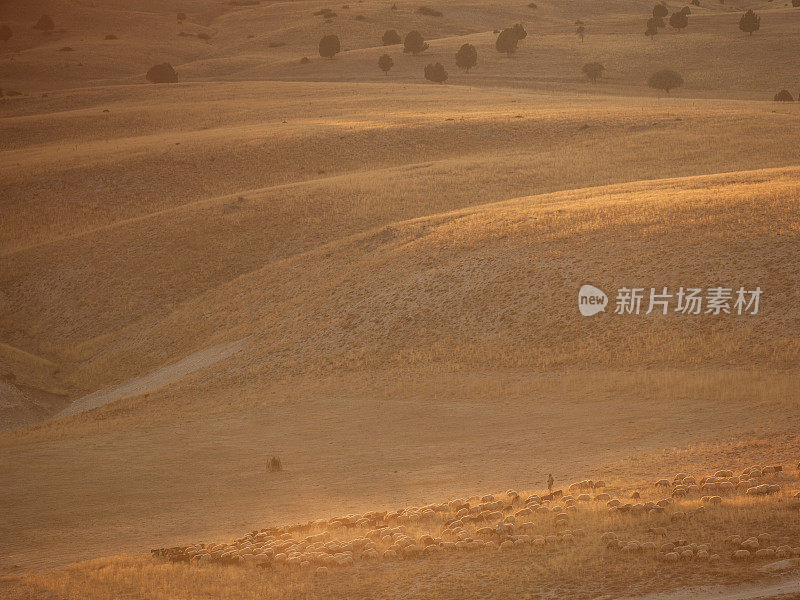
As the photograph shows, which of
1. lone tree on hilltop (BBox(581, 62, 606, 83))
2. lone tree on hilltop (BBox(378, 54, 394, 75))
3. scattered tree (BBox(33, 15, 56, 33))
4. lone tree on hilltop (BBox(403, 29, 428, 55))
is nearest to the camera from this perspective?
lone tree on hilltop (BBox(581, 62, 606, 83))

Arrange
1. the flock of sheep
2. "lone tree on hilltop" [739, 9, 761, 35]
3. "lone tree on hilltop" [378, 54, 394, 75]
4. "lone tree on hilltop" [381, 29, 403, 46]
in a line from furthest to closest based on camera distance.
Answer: "lone tree on hilltop" [381, 29, 403, 46]
"lone tree on hilltop" [378, 54, 394, 75]
"lone tree on hilltop" [739, 9, 761, 35]
the flock of sheep

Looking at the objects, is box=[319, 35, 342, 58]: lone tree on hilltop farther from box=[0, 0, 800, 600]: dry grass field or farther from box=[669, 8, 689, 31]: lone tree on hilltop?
box=[669, 8, 689, 31]: lone tree on hilltop

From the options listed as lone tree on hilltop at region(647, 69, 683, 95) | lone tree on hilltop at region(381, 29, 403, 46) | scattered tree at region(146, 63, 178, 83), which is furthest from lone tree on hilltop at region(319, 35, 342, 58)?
lone tree on hilltop at region(647, 69, 683, 95)

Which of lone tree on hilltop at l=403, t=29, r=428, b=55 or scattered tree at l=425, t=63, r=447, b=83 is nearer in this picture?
scattered tree at l=425, t=63, r=447, b=83

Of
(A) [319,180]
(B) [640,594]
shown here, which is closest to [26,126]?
(A) [319,180]

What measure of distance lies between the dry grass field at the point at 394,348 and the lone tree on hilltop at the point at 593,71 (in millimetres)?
10534

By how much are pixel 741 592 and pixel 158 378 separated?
27.8 m

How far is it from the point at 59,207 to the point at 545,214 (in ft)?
111

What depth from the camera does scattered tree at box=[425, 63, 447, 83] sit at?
92.6m

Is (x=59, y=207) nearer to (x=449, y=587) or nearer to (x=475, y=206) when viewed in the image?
(x=475, y=206)

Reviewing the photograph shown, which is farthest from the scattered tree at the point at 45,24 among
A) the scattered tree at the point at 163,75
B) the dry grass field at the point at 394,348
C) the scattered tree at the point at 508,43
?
the scattered tree at the point at 508,43

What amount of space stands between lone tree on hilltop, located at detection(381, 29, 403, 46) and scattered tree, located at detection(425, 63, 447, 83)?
26.2 m

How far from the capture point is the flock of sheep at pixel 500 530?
1331 cm

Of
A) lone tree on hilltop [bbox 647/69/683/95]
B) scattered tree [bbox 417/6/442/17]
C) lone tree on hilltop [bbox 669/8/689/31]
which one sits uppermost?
scattered tree [bbox 417/6/442/17]
